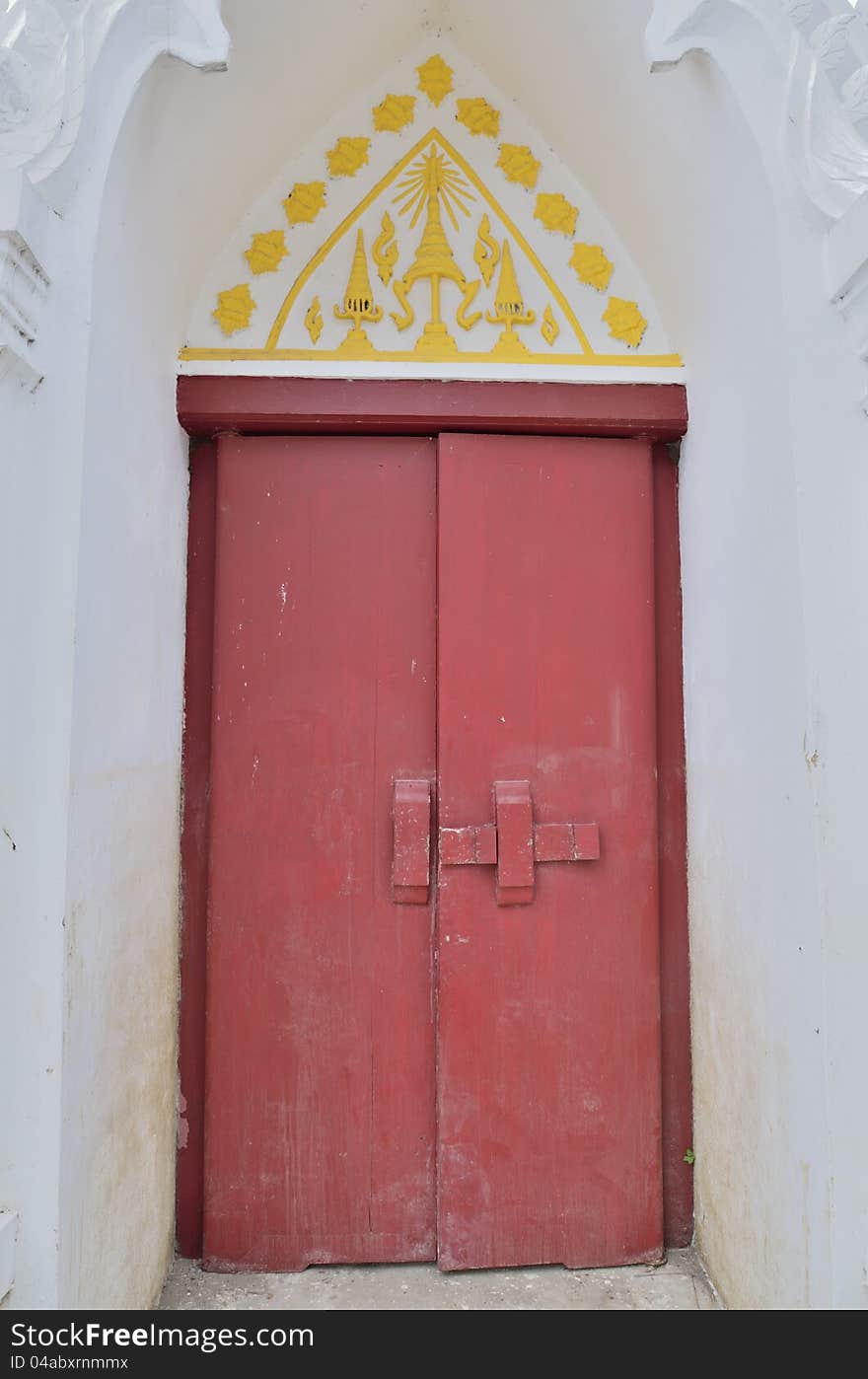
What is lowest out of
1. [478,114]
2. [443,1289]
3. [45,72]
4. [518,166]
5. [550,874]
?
[443,1289]

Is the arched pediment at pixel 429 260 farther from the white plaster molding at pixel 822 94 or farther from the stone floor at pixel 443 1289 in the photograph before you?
the stone floor at pixel 443 1289

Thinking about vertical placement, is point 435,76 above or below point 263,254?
above

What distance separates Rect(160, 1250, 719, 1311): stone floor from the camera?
198 cm

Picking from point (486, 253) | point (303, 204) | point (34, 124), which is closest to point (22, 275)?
point (34, 124)

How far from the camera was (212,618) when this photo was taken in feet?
7.32

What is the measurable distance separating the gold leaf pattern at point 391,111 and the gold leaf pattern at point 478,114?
14 cm

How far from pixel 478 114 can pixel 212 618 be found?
60.1 inches

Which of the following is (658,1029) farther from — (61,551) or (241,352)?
(241,352)

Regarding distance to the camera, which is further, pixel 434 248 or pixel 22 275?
pixel 434 248

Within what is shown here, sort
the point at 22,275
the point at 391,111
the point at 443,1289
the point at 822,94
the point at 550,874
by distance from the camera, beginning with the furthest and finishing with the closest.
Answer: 1. the point at 391,111
2. the point at 550,874
3. the point at 443,1289
4. the point at 822,94
5. the point at 22,275

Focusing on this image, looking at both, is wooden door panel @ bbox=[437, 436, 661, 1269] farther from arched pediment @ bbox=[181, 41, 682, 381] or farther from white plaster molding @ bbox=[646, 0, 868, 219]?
white plaster molding @ bbox=[646, 0, 868, 219]

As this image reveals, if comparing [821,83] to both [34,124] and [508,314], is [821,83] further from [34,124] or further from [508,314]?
[34,124]

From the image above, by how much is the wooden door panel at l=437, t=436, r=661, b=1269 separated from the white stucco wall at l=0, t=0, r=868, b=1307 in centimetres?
16

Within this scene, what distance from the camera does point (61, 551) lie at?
1.52m
